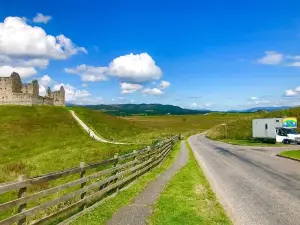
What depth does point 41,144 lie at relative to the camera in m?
61.8

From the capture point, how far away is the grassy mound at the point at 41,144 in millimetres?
39031

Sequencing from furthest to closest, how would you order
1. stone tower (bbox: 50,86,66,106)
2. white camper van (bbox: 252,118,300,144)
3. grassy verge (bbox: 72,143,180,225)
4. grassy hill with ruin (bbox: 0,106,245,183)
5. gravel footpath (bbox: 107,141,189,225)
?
stone tower (bbox: 50,86,66,106) < white camper van (bbox: 252,118,300,144) < grassy hill with ruin (bbox: 0,106,245,183) < grassy verge (bbox: 72,143,180,225) < gravel footpath (bbox: 107,141,189,225)

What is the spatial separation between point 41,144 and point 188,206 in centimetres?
5185

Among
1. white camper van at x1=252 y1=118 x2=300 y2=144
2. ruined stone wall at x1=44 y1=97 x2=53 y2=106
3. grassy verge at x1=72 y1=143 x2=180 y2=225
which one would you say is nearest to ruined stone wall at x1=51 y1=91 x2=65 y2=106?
ruined stone wall at x1=44 y1=97 x2=53 y2=106

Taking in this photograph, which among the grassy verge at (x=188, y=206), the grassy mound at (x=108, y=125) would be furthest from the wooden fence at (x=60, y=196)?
the grassy mound at (x=108, y=125)

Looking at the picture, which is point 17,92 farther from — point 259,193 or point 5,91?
point 259,193

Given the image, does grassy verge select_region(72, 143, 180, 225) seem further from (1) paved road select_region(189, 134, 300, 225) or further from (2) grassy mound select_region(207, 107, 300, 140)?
(2) grassy mound select_region(207, 107, 300, 140)

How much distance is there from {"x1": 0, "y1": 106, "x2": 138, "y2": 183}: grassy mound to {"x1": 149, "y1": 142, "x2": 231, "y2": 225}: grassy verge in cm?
2064

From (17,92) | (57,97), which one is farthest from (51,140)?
(57,97)

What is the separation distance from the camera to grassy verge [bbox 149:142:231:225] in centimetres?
1191

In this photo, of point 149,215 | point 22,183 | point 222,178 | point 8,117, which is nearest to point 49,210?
point 149,215

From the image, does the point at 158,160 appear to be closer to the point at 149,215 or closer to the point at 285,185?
the point at 285,185

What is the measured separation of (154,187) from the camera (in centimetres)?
1836

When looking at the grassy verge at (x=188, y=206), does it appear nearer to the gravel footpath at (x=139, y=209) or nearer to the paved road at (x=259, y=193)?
the gravel footpath at (x=139, y=209)
